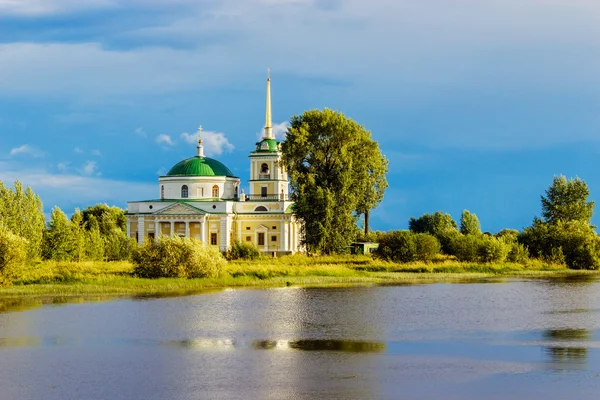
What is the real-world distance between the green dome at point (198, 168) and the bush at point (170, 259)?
52115mm

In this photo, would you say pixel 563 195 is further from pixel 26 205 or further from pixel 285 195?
pixel 26 205

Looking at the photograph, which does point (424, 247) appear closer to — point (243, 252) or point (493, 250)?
point (493, 250)

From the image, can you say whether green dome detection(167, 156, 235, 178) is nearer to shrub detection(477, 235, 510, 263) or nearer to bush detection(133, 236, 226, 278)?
shrub detection(477, 235, 510, 263)

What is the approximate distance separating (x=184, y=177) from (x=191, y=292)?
56000 mm

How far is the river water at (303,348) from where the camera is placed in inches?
706

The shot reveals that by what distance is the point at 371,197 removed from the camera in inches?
2862

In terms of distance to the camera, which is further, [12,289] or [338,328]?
[12,289]

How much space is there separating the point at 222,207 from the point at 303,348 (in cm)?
6841

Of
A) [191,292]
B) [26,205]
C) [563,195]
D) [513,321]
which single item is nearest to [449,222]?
[563,195]

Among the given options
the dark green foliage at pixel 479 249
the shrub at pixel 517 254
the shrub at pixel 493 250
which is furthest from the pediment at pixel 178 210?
the shrub at pixel 517 254

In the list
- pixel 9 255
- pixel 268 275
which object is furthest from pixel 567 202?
pixel 9 255

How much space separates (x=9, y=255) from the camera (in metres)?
38.4

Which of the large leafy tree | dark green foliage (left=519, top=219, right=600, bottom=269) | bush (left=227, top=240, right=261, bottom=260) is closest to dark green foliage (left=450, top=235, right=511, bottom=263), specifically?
dark green foliage (left=519, top=219, right=600, bottom=269)

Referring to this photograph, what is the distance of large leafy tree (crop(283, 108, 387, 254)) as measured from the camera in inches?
2544
